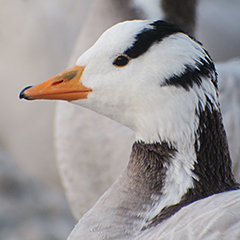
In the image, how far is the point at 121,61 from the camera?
51 cm

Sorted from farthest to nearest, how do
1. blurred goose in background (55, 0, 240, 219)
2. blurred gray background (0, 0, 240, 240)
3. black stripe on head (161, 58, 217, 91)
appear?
blurred gray background (0, 0, 240, 240), blurred goose in background (55, 0, 240, 219), black stripe on head (161, 58, 217, 91)

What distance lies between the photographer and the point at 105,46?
51 cm

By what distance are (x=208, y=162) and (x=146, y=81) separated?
0.52 feet

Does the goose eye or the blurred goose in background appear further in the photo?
the blurred goose in background

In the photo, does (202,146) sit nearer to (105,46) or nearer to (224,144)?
(224,144)

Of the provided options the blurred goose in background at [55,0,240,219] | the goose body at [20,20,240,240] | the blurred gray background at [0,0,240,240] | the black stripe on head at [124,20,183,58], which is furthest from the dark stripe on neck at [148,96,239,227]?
the blurred gray background at [0,0,240,240]

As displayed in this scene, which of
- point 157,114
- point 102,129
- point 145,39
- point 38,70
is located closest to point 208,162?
point 157,114

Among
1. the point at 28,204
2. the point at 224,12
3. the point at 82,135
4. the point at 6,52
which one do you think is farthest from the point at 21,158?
the point at 224,12

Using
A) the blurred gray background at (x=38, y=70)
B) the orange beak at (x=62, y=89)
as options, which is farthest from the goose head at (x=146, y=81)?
the blurred gray background at (x=38, y=70)

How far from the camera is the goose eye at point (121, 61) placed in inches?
19.9

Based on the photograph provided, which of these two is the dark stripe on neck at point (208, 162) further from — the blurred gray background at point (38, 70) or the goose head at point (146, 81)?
the blurred gray background at point (38, 70)

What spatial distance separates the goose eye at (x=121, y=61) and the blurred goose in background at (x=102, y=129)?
39cm

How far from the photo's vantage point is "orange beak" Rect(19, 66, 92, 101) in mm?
513

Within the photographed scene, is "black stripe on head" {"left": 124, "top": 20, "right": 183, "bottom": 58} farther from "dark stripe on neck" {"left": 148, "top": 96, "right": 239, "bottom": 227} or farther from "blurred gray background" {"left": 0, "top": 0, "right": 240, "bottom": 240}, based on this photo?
"blurred gray background" {"left": 0, "top": 0, "right": 240, "bottom": 240}
